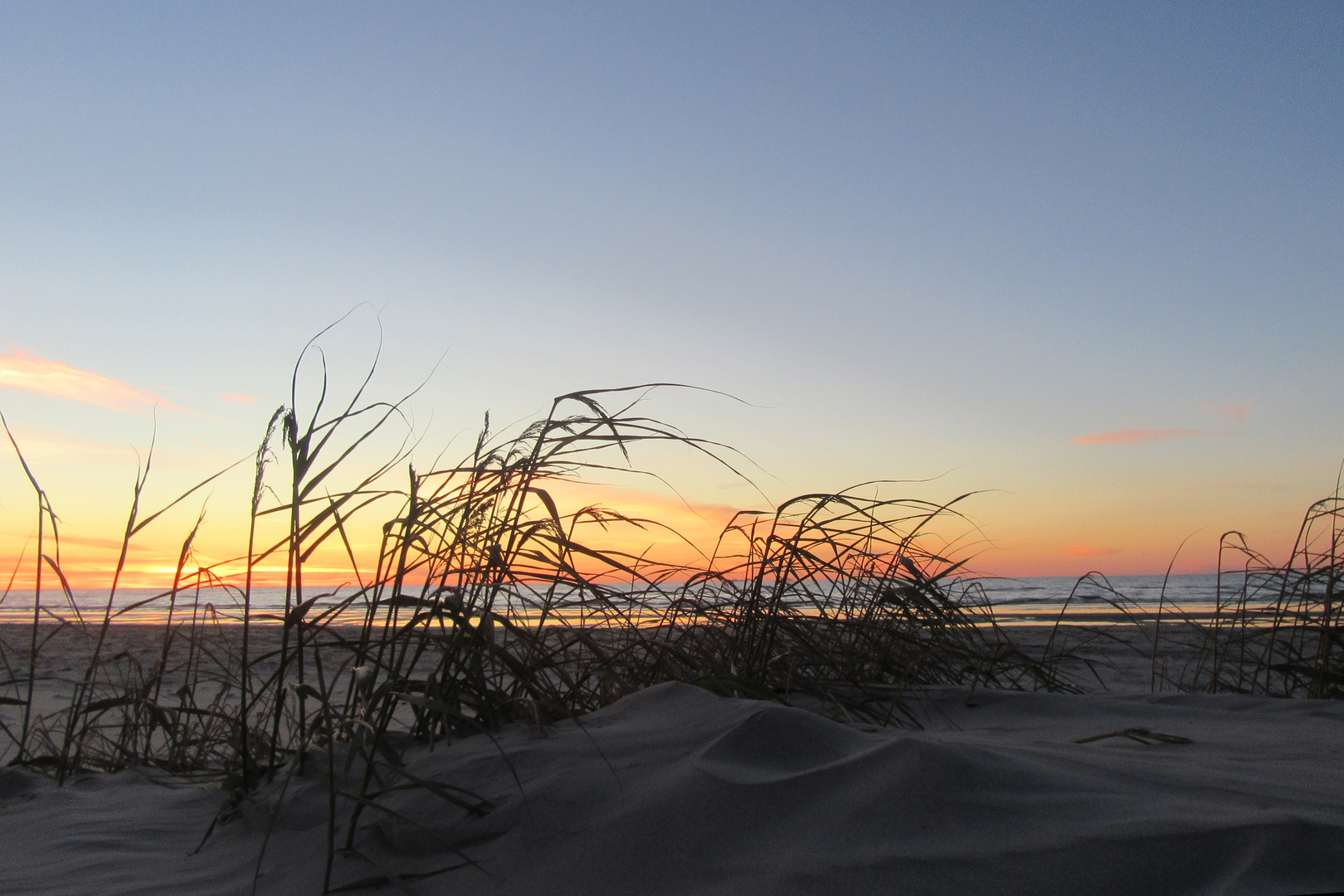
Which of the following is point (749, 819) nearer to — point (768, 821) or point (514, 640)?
point (768, 821)

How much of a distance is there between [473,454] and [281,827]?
83cm

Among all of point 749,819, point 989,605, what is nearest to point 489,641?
point 749,819

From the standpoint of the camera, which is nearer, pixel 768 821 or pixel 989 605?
pixel 768 821

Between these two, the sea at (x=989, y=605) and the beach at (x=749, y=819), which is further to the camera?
the sea at (x=989, y=605)

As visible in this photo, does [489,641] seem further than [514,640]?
No

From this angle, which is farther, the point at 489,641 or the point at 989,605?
the point at 989,605

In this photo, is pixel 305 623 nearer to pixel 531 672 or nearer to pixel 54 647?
pixel 531 672

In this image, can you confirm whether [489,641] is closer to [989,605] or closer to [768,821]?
[768,821]

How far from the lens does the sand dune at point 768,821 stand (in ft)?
3.52

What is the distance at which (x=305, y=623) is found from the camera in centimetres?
163

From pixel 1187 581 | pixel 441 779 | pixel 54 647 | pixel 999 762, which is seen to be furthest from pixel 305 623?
pixel 1187 581

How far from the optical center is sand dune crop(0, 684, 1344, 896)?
1.07m

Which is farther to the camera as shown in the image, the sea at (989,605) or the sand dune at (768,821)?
the sea at (989,605)

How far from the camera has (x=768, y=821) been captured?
127 centimetres
